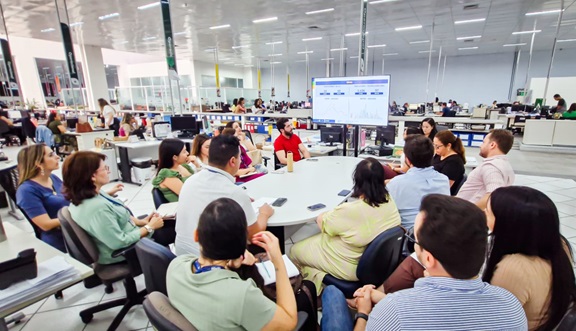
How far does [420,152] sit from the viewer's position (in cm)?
218

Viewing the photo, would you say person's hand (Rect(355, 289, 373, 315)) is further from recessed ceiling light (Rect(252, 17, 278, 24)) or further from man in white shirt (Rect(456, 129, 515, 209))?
recessed ceiling light (Rect(252, 17, 278, 24))

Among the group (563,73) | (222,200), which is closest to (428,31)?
(563,73)

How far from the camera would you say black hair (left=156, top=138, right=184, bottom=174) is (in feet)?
8.81

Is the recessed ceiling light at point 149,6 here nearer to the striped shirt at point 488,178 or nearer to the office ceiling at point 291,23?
the office ceiling at point 291,23

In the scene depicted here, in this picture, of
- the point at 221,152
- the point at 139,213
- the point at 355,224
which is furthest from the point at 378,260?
the point at 139,213

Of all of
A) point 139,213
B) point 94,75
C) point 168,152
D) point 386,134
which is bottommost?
point 139,213

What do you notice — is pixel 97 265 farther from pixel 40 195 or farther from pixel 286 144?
pixel 286 144

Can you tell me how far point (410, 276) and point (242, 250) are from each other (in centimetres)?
87

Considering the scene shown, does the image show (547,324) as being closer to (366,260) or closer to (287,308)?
(366,260)

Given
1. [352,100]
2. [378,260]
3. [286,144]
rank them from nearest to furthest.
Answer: [378,260], [352,100], [286,144]

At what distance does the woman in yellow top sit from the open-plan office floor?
1.38 metres

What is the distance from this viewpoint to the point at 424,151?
2.17 m

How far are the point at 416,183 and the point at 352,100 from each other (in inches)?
85.4

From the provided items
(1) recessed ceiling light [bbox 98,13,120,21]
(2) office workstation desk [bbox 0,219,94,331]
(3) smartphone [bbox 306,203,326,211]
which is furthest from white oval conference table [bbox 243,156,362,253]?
(1) recessed ceiling light [bbox 98,13,120,21]
